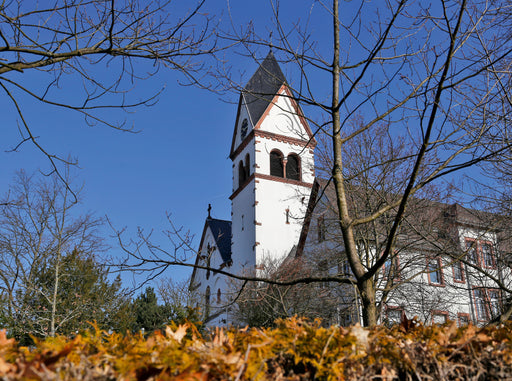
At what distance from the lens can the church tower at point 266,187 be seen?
2797 centimetres

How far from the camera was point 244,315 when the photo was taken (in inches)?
805

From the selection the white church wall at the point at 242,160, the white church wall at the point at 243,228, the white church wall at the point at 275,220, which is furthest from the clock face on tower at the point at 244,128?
the white church wall at the point at 275,220

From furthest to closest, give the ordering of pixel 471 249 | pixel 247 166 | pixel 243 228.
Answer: pixel 247 166
pixel 243 228
pixel 471 249

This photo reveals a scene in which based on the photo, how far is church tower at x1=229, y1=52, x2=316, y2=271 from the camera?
28.0 meters

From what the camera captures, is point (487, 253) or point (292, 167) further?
point (292, 167)

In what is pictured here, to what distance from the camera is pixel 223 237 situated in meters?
34.8

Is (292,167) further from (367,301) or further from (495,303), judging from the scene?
(367,301)

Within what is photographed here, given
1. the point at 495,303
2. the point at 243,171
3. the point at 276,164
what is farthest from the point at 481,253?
the point at 243,171

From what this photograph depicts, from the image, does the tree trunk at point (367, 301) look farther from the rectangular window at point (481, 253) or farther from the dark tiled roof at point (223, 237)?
the dark tiled roof at point (223, 237)

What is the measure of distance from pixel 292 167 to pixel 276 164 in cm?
116

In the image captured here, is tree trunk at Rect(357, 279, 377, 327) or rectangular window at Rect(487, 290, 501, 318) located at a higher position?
rectangular window at Rect(487, 290, 501, 318)

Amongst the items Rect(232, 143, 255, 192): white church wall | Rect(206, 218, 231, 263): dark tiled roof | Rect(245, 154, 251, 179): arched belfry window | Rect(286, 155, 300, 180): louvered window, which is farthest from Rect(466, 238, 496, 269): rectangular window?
Rect(245, 154, 251, 179): arched belfry window

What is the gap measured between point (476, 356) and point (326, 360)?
2.16ft

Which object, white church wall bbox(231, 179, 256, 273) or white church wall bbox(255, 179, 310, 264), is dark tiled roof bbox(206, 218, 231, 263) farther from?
white church wall bbox(255, 179, 310, 264)
